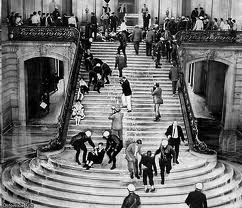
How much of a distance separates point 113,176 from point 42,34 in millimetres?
11366

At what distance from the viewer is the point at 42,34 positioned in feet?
88.2

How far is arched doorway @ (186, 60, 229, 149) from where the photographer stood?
28748 mm

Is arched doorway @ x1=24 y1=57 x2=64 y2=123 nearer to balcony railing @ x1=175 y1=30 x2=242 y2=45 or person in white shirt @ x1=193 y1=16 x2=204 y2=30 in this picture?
balcony railing @ x1=175 y1=30 x2=242 y2=45

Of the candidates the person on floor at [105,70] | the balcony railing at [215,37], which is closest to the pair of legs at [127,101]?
the person on floor at [105,70]

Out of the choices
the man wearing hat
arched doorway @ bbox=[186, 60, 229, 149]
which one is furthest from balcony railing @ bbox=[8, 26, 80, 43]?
the man wearing hat

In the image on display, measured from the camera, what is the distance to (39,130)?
28.0 meters

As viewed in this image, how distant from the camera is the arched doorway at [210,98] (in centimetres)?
2875

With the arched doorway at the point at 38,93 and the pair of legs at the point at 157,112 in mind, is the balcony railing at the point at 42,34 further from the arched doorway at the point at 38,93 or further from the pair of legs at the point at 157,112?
the pair of legs at the point at 157,112

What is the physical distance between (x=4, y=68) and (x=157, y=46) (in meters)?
7.83

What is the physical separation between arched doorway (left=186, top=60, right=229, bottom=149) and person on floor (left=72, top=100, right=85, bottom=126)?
739 centimetres

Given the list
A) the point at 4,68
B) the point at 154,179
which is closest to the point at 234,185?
the point at 154,179

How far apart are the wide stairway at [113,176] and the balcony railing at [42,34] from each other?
510 cm

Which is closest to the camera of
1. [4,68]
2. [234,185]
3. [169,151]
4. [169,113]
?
[169,151]

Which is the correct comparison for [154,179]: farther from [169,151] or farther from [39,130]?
[39,130]
